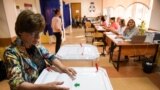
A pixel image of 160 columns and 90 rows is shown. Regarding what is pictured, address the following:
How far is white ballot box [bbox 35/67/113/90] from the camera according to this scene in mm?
1101

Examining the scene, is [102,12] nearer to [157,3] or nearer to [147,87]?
[157,3]

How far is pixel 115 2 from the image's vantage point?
356 inches

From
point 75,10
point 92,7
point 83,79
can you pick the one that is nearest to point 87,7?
point 92,7

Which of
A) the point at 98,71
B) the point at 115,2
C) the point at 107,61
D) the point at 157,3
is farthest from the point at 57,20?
the point at 115,2

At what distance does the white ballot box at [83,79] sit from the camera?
1.10 meters

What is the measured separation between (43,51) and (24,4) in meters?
4.03

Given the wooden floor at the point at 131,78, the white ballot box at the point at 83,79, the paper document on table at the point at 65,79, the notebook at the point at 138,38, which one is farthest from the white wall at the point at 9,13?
the notebook at the point at 138,38

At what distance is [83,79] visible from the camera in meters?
1.21

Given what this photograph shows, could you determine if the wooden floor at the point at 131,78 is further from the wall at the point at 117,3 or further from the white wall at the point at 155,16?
the wall at the point at 117,3

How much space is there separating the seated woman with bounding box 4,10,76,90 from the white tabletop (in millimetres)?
821

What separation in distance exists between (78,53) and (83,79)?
32.4 inches

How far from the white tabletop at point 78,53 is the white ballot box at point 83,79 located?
525 mm

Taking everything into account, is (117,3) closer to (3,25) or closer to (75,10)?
(75,10)

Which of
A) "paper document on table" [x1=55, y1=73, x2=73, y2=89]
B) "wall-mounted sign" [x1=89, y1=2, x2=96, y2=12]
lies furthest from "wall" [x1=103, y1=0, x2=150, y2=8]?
"paper document on table" [x1=55, y1=73, x2=73, y2=89]
